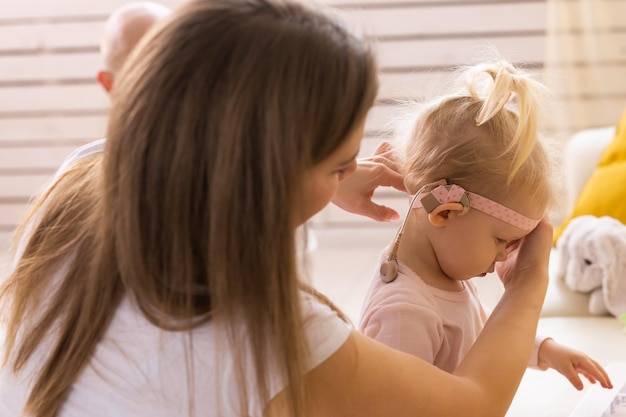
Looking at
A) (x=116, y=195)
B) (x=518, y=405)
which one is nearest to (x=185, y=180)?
(x=116, y=195)

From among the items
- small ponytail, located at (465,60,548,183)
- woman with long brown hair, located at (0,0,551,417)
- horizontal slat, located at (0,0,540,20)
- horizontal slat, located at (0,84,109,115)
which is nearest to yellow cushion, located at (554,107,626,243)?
small ponytail, located at (465,60,548,183)

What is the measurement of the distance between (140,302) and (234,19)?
1.07 feet

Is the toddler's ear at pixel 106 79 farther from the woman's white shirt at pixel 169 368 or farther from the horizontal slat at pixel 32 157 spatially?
the horizontal slat at pixel 32 157

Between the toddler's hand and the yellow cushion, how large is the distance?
95 centimetres

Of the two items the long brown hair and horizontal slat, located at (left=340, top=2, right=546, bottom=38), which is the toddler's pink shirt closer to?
the long brown hair

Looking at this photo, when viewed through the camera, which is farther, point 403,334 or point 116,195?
point 403,334

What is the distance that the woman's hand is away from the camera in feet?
4.81

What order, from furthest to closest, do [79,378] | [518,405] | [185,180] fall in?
[518,405], [79,378], [185,180]

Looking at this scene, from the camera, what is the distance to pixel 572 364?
1.44m

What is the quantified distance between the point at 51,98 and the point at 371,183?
346 centimetres

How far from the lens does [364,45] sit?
101 centimetres

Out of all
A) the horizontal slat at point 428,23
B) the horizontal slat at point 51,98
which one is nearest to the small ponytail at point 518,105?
the horizontal slat at point 428,23

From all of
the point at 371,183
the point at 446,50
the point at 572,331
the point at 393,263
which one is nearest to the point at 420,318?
the point at 393,263

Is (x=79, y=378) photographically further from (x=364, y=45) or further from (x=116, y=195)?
(x=364, y=45)
